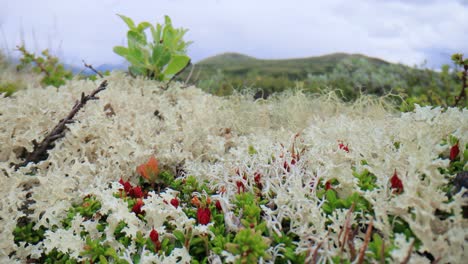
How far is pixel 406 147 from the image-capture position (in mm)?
2170

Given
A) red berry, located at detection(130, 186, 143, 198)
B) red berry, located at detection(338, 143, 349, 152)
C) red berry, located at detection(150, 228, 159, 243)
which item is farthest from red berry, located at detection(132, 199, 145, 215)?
red berry, located at detection(338, 143, 349, 152)

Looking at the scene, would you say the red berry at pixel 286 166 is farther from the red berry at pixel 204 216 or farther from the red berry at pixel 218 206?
the red berry at pixel 204 216

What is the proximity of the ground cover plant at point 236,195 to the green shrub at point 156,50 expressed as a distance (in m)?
1.89

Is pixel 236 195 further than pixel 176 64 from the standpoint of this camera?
No

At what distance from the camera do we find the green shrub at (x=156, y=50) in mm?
5469

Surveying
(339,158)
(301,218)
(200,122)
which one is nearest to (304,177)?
(339,158)

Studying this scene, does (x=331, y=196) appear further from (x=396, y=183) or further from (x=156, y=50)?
(x=156, y=50)

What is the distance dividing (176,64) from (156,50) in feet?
1.05

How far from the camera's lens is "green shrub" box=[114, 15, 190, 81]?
215 inches

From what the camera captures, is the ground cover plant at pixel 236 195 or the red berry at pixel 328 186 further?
the red berry at pixel 328 186

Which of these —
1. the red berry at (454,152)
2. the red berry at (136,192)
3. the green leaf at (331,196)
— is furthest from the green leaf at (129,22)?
the red berry at (454,152)

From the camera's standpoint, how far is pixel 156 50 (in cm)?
549

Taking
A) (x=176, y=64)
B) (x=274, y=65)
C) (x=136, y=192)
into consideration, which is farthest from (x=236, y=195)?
(x=274, y=65)

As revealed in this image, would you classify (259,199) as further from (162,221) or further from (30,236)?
(30,236)
